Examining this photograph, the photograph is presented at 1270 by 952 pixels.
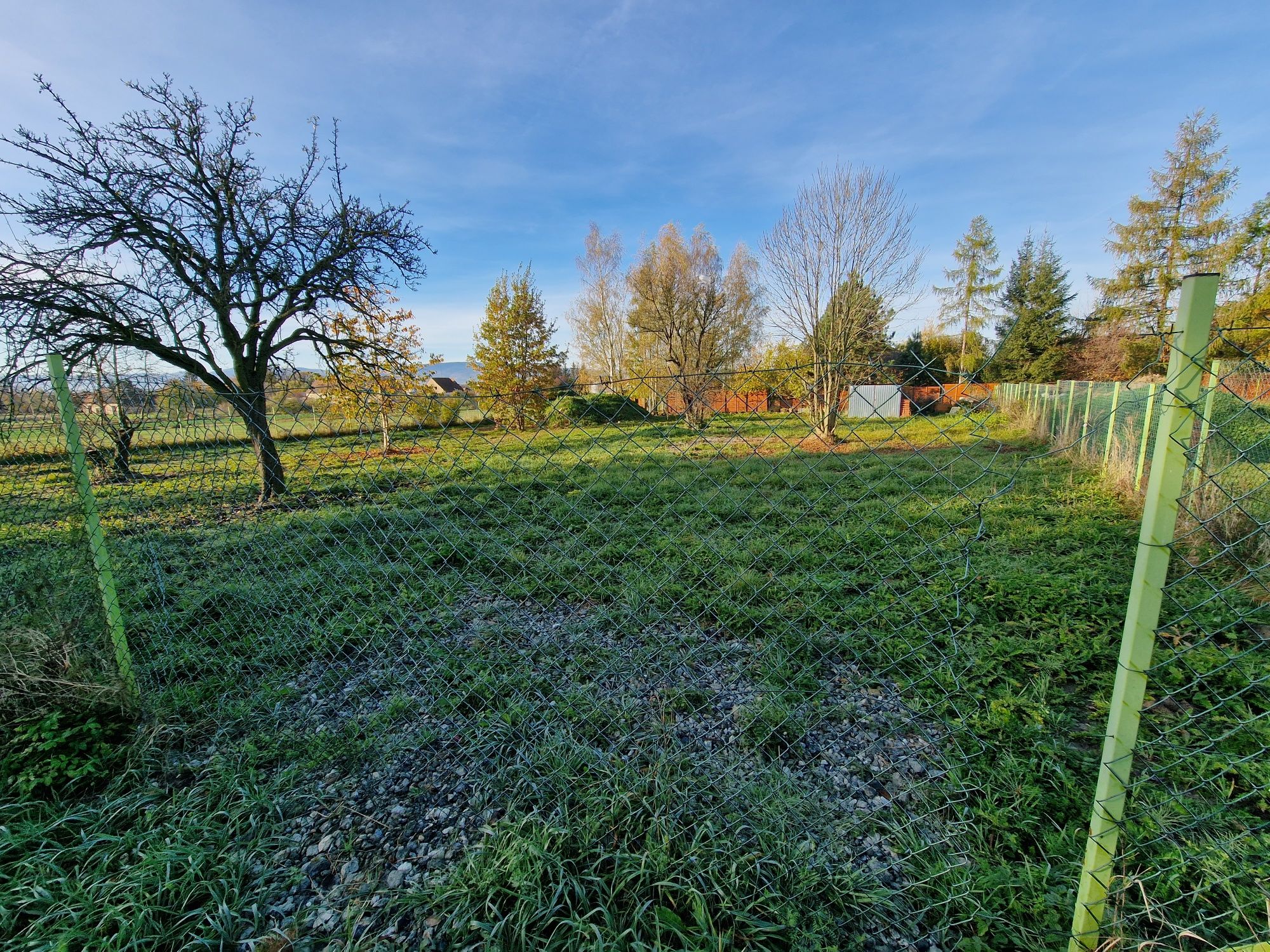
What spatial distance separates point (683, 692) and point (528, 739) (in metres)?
0.70

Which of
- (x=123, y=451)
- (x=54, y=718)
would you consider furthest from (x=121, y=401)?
(x=54, y=718)

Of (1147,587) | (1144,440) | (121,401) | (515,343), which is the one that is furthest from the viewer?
(515,343)

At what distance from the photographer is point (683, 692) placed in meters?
2.23

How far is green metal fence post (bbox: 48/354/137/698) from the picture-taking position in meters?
2.21

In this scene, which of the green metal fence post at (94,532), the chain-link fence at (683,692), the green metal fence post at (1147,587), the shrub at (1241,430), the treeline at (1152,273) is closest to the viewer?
the green metal fence post at (1147,587)

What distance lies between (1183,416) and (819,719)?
1599 millimetres

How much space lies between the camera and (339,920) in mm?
1392

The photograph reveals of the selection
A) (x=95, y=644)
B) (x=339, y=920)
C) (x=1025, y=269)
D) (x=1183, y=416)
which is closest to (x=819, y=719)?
(x=1183, y=416)

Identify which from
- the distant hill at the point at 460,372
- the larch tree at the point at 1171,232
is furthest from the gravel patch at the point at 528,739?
the larch tree at the point at 1171,232

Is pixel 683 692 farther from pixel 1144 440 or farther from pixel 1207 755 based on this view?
pixel 1144 440

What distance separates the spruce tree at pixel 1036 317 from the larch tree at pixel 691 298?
11.9 meters

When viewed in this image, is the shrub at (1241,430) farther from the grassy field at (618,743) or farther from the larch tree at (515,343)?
the larch tree at (515,343)

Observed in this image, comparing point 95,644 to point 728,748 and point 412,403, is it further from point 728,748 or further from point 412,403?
point 728,748

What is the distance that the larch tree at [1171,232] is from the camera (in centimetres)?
1478
